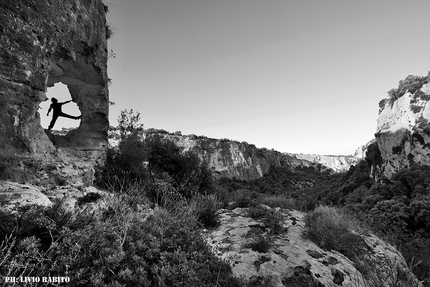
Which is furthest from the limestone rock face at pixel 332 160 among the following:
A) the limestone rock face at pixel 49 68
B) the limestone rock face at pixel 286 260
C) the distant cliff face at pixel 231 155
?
the limestone rock face at pixel 286 260

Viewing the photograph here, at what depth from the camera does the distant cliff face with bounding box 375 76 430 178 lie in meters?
35.0

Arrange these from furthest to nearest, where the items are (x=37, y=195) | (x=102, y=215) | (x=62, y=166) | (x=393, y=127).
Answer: (x=393, y=127) → (x=62, y=166) → (x=37, y=195) → (x=102, y=215)

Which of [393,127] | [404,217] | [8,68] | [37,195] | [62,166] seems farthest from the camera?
[393,127]

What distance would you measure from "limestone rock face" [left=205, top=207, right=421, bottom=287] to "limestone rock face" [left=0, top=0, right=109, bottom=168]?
6813mm

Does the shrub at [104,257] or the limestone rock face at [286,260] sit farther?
the limestone rock face at [286,260]

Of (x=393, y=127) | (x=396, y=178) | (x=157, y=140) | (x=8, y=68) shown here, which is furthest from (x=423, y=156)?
(x=8, y=68)

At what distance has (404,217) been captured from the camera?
72.4 feet

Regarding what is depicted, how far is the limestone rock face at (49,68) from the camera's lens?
6078 mm

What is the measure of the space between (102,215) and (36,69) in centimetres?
579

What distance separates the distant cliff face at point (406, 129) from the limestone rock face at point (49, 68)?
4671cm

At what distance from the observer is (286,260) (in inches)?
169

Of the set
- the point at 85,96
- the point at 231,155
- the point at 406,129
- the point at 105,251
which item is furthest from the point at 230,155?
the point at 105,251

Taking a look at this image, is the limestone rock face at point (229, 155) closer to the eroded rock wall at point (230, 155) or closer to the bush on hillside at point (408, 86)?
the eroded rock wall at point (230, 155)

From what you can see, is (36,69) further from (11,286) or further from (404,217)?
(404,217)
